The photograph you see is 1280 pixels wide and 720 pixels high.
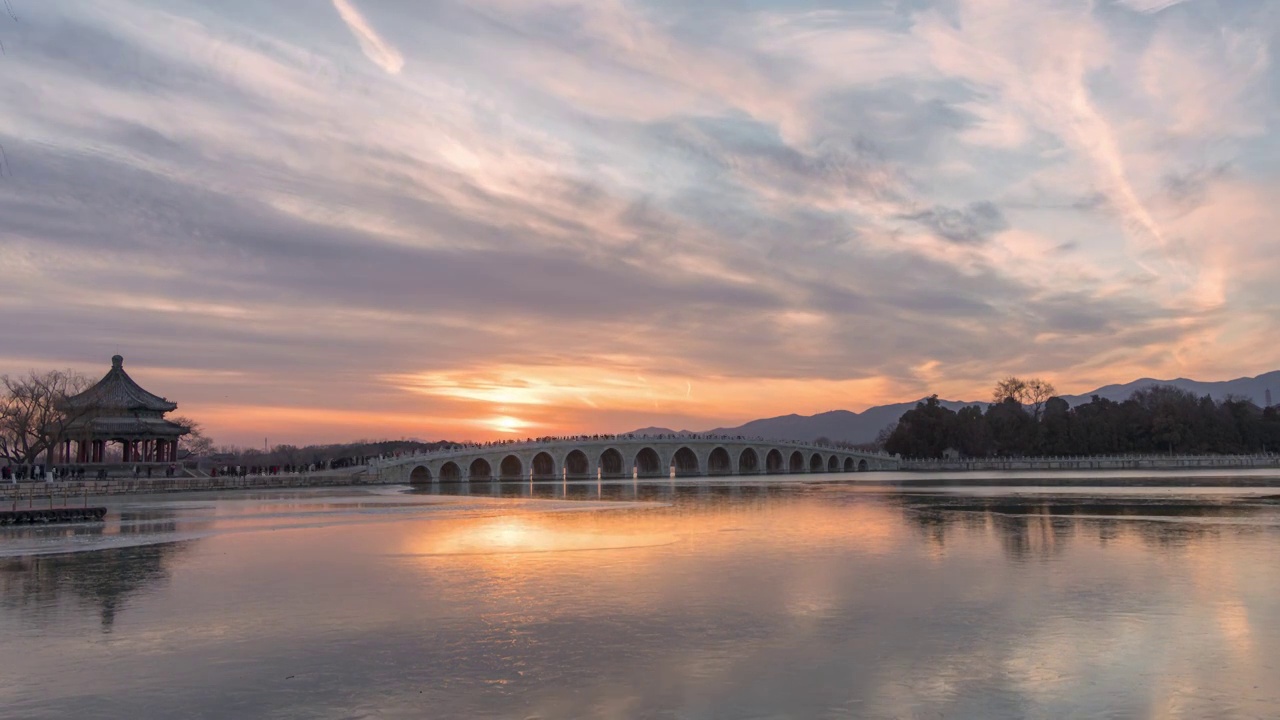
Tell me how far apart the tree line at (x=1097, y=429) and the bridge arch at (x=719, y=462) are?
1104 inches

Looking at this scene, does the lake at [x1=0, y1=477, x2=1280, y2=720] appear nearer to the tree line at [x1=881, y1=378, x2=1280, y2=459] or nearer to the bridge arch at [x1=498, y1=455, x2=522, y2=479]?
the bridge arch at [x1=498, y1=455, x2=522, y2=479]

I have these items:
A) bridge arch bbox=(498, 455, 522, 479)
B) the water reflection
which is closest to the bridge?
bridge arch bbox=(498, 455, 522, 479)

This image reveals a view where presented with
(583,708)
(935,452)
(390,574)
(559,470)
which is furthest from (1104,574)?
(935,452)

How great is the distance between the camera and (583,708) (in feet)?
30.3

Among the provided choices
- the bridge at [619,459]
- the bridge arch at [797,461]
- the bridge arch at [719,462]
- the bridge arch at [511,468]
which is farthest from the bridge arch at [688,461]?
the bridge arch at [511,468]

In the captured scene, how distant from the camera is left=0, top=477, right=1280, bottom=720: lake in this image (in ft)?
31.4

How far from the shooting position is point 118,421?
6234cm

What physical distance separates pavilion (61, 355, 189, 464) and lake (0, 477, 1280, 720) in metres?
39.3

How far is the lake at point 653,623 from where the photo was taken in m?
9.56

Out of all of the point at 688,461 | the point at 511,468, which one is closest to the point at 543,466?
the point at 511,468

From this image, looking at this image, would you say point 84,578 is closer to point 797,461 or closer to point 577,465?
point 577,465

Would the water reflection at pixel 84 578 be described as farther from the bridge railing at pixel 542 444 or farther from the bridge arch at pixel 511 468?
the bridge arch at pixel 511 468

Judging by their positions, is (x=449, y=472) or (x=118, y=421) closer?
(x=118, y=421)

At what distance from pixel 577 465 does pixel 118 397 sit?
58433 mm
